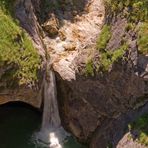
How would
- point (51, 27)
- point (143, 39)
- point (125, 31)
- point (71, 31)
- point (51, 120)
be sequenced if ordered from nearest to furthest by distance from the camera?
point (143, 39) → point (125, 31) → point (51, 120) → point (51, 27) → point (71, 31)

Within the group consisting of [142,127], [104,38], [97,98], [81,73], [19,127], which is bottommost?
[19,127]

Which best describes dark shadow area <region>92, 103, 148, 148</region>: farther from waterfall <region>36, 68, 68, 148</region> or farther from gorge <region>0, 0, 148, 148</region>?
waterfall <region>36, 68, 68, 148</region>

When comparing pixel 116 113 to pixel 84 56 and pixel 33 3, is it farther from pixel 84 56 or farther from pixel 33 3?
pixel 33 3

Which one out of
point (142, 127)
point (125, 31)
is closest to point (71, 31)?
point (125, 31)

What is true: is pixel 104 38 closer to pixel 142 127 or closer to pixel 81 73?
pixel 81 73

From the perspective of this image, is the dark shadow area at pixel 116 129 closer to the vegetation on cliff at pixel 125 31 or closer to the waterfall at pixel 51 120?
the waterfall at pixel 51 120

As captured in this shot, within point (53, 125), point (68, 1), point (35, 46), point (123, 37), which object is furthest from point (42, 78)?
point (68, 1)

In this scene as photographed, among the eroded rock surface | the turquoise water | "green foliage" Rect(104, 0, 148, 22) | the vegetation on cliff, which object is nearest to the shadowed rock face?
the vegetation on cliff
